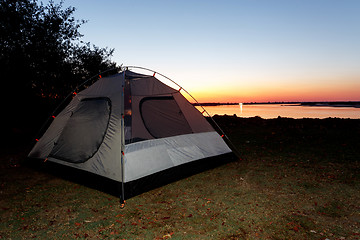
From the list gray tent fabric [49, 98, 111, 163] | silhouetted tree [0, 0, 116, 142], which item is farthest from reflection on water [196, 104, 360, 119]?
gray tent fabric [49, 98, 111, 163]

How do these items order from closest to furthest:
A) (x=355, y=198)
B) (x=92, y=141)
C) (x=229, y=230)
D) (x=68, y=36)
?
1. (x=229, y=230)
2. (x=355, y=198)
3. (x=92, y=141)
4. (x=68, y=36)

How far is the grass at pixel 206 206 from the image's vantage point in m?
3.42

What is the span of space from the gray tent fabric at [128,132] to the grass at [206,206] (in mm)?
559

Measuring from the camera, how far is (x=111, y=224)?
3664 mm

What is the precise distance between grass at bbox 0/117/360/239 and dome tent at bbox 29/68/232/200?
0.49 meters

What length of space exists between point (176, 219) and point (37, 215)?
7.86ft

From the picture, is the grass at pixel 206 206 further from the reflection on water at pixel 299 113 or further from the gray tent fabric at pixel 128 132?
the reflection on water at pixel 299 113

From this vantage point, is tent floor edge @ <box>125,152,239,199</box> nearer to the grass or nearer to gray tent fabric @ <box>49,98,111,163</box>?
the grass

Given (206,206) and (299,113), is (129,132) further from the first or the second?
(299,113)

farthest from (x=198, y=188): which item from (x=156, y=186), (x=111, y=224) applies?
(x=111, y=224)

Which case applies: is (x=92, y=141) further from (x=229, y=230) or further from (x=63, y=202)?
(x=229, y=230)

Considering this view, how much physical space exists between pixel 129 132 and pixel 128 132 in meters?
0.03

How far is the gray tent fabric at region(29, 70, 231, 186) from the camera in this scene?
4969mm

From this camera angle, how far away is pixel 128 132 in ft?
16.8
